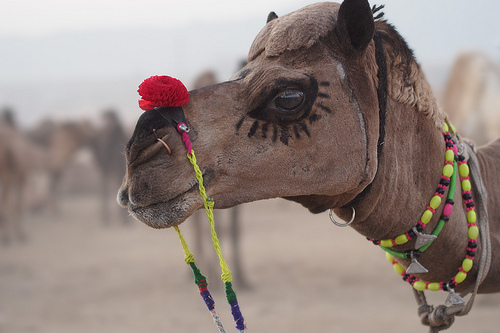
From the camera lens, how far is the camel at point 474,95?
8.39 m

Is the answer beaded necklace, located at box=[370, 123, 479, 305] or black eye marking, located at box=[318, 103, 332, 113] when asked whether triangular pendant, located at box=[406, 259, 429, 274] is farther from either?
black eye marking, located at box=[318, 103, 332, 113]

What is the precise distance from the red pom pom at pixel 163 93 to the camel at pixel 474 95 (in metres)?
7.29

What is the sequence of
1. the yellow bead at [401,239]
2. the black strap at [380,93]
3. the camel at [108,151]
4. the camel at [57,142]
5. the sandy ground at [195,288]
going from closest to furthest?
the black strap at [380,93] < the yellow bead at [401,239] < the sandy ground at [195,288] < the camel at [57,142] < the camel at [108,151]

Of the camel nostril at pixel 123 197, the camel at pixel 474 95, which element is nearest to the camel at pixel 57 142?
the camel at pixel 474 95

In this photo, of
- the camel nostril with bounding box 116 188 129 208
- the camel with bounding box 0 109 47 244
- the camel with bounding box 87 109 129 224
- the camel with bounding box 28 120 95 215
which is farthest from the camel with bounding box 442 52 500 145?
the camel with bounding box 28 120 95 215

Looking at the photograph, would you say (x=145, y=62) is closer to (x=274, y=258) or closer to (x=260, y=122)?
(x=274, y=258)

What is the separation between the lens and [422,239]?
197 centimetres

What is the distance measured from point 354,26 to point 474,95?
800 centimetres

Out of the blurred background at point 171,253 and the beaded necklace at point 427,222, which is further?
the blurred background at point 171,253

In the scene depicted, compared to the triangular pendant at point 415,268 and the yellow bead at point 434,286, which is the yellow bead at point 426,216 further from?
the yellow bead at point 434,286

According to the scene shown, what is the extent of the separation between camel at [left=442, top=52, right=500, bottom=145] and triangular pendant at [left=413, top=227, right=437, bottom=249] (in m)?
6.64

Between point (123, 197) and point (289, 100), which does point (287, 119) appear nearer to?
point (289, 100)

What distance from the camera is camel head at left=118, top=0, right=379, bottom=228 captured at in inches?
65.9

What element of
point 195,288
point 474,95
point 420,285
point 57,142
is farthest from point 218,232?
point 57,142
